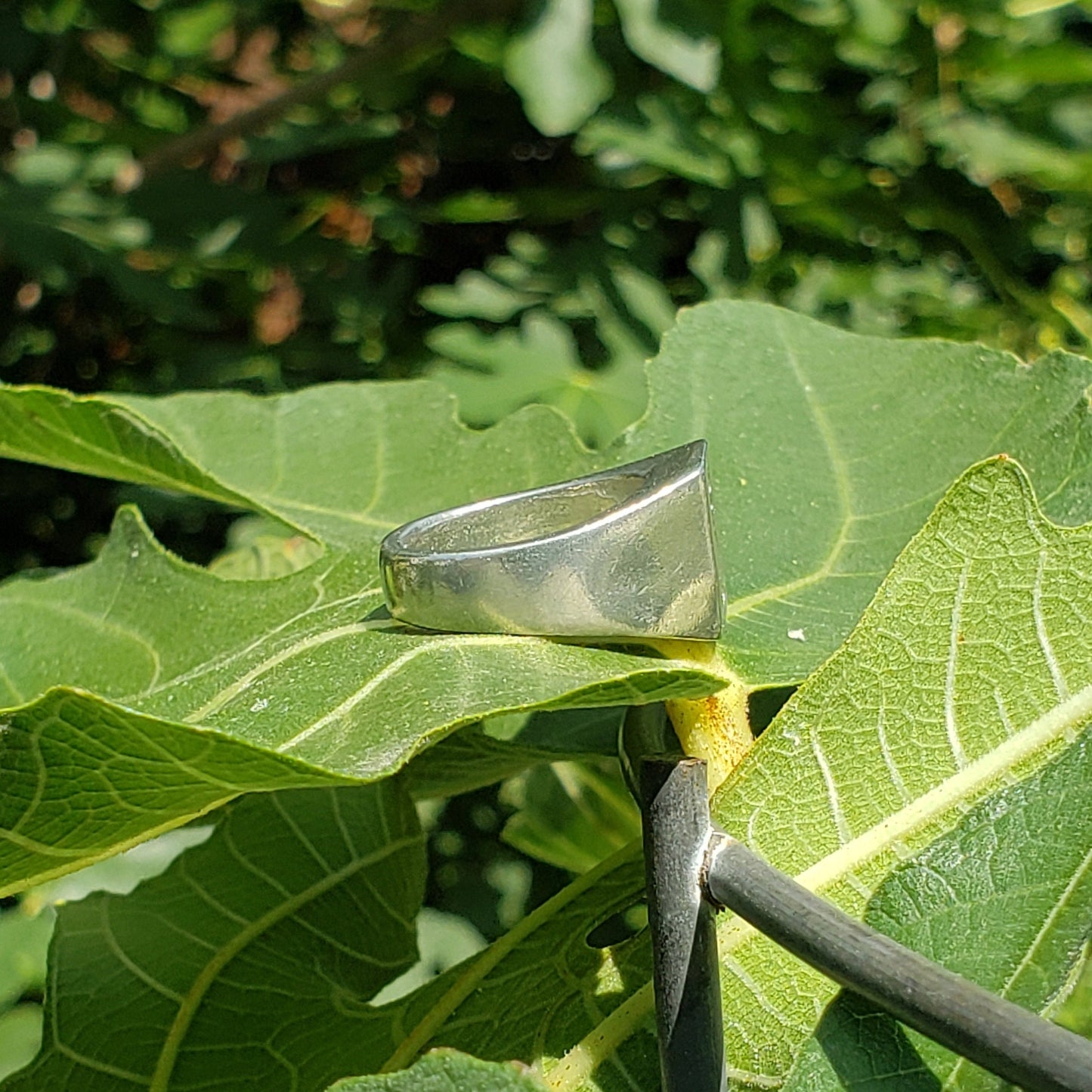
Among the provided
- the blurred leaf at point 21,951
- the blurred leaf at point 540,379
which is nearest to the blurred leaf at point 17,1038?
the blurred leaf at point 21,951

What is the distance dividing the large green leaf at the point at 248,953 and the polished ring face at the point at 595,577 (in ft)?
0.58

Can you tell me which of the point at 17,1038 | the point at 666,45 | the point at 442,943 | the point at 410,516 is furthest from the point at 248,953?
the point at 666,45

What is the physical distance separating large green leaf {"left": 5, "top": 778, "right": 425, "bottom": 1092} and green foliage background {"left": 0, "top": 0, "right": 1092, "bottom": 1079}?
0.58 metres

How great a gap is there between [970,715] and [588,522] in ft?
0.45

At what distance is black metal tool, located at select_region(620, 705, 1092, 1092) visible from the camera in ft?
1.01

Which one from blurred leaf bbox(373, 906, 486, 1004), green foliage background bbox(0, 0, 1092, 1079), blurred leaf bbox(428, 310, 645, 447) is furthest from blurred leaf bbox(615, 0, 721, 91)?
blurred leaf bbox(373, 906, 486, 1004)

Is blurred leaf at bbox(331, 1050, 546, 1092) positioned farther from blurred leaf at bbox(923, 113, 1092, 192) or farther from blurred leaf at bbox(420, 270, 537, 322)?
blurred leaf at bbox(923, 113, 1092, 192)

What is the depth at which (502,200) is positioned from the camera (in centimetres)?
190

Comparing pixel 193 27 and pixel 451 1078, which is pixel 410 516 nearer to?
pixel 451 1078

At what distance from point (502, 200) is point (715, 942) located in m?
1.63

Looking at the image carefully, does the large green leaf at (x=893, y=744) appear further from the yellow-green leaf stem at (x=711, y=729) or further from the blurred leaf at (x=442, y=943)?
the blurred leaf at (x=442, y=943)

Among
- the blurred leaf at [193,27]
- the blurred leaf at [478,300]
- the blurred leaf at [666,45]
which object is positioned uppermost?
the blurred leaf at [666,45]

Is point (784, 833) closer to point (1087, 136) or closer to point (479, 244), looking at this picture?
point (1087, 136)

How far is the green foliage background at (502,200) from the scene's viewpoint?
1484 mm
